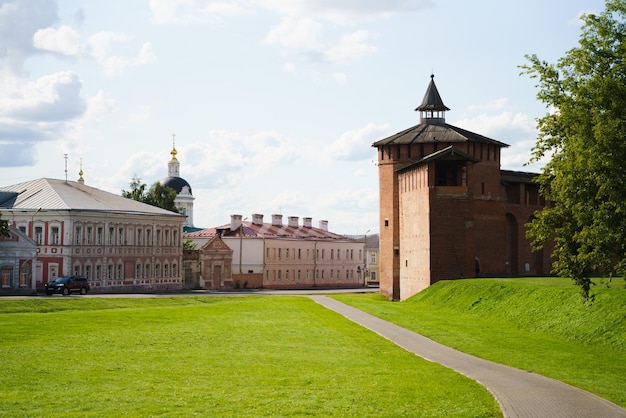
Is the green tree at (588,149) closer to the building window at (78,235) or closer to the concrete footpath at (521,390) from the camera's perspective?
the concrete footpath at (521,390)

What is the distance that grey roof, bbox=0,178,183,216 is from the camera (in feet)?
203

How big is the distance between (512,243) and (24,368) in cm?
4858

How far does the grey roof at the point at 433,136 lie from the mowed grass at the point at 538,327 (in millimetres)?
17814

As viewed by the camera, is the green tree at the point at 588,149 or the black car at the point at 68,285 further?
the black car at the point at 68,285

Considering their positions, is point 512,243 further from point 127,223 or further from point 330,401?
point 330,401

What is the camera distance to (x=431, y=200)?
52812 mm

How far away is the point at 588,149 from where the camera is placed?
2655 cm

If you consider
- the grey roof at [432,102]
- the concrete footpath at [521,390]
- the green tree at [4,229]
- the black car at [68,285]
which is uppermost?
the grey roof at [432,102]

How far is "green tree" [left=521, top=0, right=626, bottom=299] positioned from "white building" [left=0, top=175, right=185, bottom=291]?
36.8 metres

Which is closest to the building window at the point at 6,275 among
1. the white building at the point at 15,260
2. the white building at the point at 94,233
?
the white building at the point at 15,260

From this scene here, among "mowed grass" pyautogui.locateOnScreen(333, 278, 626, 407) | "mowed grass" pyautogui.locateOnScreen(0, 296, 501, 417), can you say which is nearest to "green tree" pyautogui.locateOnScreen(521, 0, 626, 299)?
"mowed grass" pyautogui.locateOnScreen(333, 278, 626, 407)

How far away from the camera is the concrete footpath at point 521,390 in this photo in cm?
1522

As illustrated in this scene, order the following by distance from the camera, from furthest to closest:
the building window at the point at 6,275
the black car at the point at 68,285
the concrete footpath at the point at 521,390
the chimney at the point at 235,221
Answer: the chimney at the point at 235,221 → the black car at the point at 68,285 → the building window at the point at 6,275 → the concrete footpath at the point at 521,390

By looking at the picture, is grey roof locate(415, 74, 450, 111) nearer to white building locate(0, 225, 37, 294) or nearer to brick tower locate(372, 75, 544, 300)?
brick tower locate(372, 75, 544, 300)
